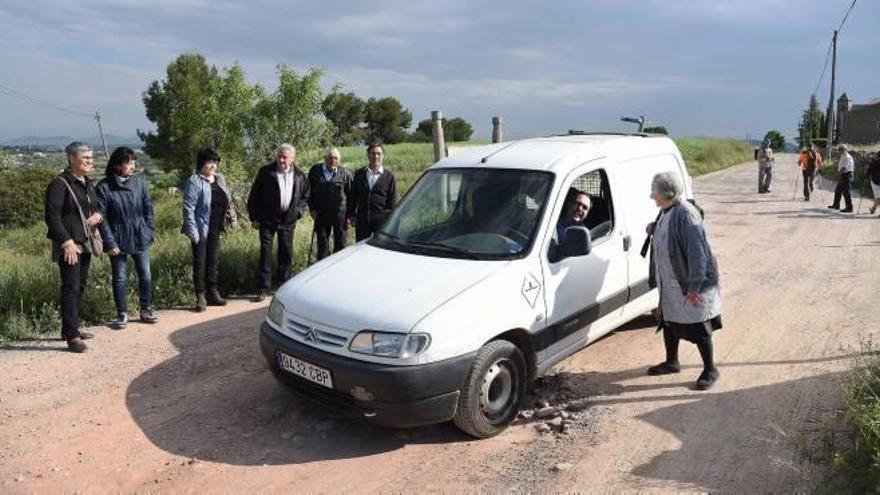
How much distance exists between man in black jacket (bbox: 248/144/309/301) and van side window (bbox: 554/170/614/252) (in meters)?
3.63

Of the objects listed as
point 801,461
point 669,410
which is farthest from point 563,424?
point 801,461

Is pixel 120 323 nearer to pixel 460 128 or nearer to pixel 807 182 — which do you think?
pixel 807 182

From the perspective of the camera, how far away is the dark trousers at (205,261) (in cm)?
724

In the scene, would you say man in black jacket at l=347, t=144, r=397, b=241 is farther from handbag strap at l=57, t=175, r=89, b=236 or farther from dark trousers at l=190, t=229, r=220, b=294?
handbag strap at l=57, t=175, r=89, b=236

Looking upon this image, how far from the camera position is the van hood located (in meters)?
4.01

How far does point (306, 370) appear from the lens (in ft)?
13.8

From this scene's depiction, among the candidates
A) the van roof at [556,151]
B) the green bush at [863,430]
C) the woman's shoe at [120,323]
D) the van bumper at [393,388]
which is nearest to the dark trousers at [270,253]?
the woman's shoe at [120,323]

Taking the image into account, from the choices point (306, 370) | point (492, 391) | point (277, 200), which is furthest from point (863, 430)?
point (277, 200)

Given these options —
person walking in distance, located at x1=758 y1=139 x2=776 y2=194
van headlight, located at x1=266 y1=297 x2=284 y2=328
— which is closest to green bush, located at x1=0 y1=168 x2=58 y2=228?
person walking in distance, located at x1=758 y1=139 x2=776 y2=194

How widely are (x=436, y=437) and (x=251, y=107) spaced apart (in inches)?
719

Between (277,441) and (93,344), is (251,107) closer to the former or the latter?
(93,344)

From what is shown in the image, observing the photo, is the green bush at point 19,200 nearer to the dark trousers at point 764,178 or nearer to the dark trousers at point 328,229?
the dark trousers at point 328,229

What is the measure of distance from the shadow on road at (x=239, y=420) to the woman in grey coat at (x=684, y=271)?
2.05 meters

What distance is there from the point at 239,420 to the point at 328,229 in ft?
12.5
